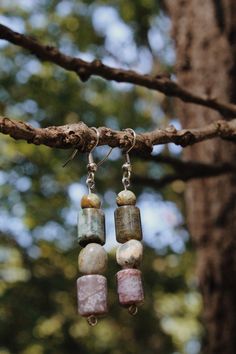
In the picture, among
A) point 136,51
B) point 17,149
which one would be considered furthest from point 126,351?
point 136,51

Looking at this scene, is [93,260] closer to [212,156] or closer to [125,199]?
[125,199]

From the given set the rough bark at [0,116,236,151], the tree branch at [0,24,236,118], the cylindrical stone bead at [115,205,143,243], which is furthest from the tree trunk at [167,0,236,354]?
the cylindrical stone bead at [115,205,143,243]

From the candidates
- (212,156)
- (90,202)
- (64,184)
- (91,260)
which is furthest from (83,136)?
(64,184)

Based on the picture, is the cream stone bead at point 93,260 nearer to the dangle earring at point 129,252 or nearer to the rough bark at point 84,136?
the dangle earring at point 129,252

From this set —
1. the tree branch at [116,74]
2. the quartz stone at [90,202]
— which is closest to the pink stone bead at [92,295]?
the quartz stone at [90,202]

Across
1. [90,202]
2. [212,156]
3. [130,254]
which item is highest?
[212,156]

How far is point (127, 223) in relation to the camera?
6.15 feet

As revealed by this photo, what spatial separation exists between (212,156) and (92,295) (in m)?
2.68

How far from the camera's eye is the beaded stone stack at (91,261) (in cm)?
172

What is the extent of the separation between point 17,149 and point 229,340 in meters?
4.62

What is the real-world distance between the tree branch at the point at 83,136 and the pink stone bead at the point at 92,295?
13.8 inches

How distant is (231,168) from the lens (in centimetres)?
368

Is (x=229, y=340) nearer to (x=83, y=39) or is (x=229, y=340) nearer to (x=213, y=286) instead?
(x=213, y=286)

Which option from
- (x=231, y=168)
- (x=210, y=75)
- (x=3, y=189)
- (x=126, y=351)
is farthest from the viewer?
(x=126, y=351)
